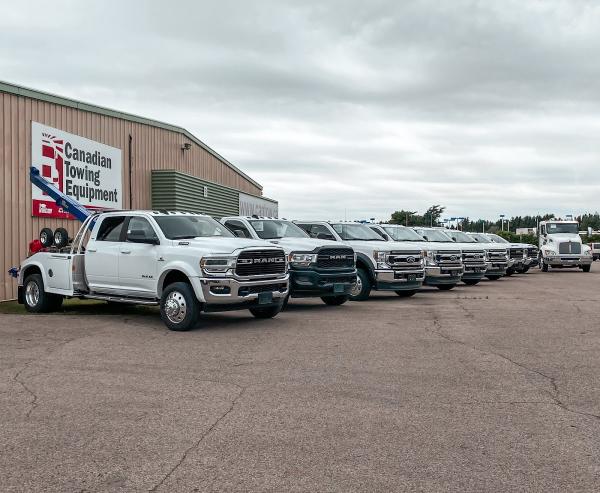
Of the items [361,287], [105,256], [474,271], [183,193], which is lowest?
[361,287]

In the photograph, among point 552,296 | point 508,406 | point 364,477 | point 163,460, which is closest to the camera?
point 364,477

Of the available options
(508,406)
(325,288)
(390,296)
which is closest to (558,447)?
(508,406)

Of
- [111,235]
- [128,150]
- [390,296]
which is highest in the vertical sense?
[128,150]

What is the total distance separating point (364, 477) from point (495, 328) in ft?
26.3

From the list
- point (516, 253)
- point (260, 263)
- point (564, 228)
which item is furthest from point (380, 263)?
point (564, 228)

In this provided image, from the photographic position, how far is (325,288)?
14.7 m

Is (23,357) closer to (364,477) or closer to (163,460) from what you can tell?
(163,460)

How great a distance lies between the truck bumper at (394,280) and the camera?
1722cm

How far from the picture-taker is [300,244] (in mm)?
14984

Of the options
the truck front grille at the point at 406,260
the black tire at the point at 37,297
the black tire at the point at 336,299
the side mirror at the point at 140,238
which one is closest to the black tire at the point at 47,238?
the black tire at the point at 37,297

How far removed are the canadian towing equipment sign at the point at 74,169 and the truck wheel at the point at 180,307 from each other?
7778mm

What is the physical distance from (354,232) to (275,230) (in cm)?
361

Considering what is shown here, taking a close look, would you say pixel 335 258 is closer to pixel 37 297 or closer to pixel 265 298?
pixel 265 298

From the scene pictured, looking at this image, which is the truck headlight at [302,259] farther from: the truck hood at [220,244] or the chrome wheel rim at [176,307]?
the chrome wheel rim at [176,307]
